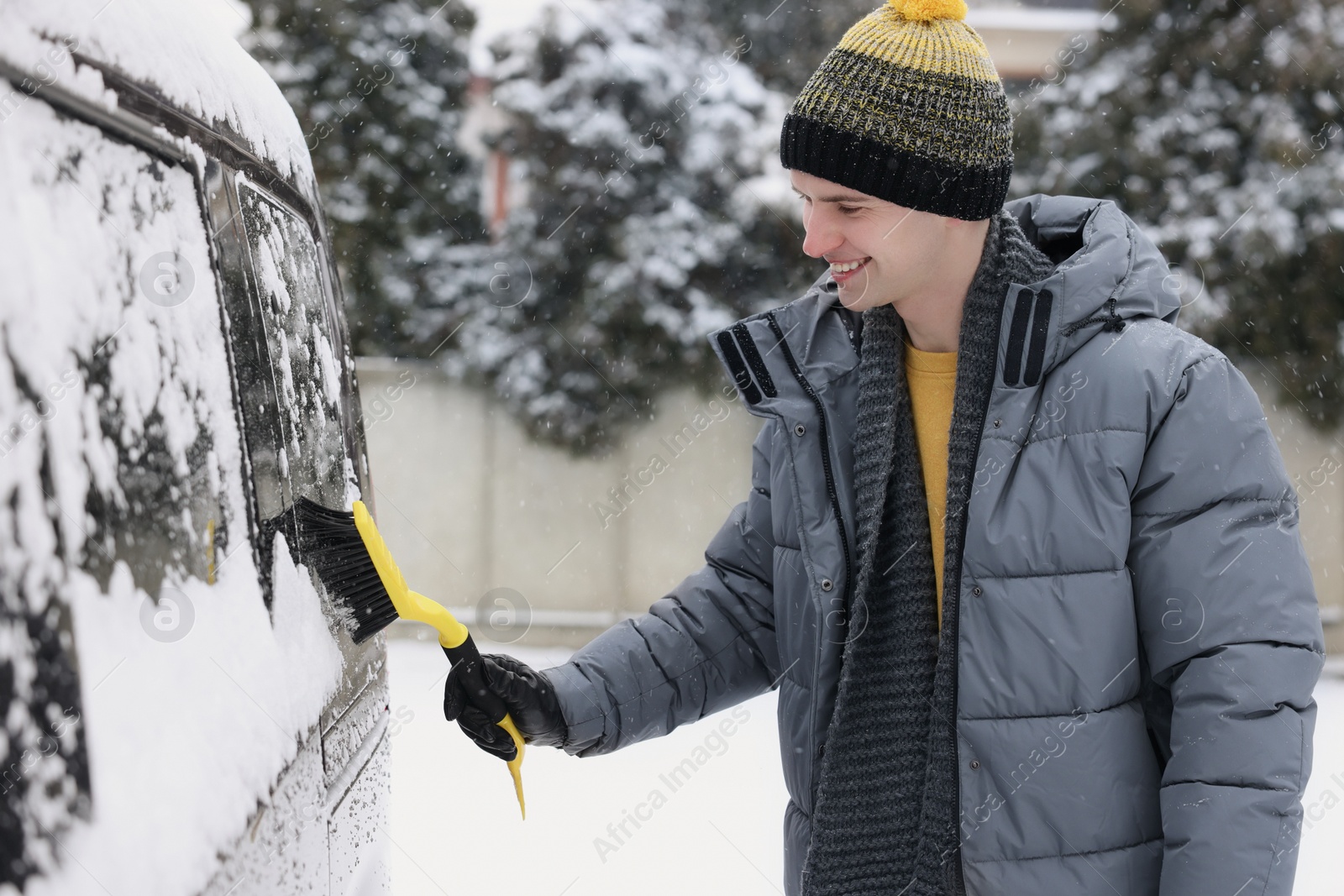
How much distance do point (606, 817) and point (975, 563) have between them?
323cm

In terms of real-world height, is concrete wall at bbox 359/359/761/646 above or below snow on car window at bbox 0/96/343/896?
below

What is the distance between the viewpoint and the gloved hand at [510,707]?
1700 mm

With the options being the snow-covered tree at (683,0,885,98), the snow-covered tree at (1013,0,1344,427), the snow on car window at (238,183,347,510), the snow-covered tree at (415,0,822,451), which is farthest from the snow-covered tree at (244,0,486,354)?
the snow on car window at (238,183,347,510)

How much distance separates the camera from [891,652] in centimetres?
175

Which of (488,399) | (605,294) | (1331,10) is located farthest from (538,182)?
(1331,10)

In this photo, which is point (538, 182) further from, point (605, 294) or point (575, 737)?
point (575, 737)

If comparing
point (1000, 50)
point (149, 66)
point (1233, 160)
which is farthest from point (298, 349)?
point (1000, 50)

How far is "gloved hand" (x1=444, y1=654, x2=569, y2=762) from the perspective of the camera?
1.70m

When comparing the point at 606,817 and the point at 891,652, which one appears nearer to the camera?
the point at 891,652

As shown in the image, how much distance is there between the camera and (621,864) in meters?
4.12

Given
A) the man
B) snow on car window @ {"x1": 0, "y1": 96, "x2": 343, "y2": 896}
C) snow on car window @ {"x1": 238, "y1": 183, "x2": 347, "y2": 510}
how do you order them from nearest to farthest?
snow on car window @ {"x1": 0, "y1": 96, "x2": 343, "y2": 896} < snow on car window @ {"x1": 238, "y1": 183, "x2": 347, "y2": 510} < the man

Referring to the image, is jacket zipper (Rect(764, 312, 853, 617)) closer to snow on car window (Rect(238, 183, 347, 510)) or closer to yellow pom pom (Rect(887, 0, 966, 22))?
yellow pom pom (Rect(887, 0, 966, 22))

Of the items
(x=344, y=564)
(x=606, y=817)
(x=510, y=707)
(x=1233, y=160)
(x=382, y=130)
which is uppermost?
(x=344, y=564)

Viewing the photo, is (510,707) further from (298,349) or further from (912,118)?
(912,118)
